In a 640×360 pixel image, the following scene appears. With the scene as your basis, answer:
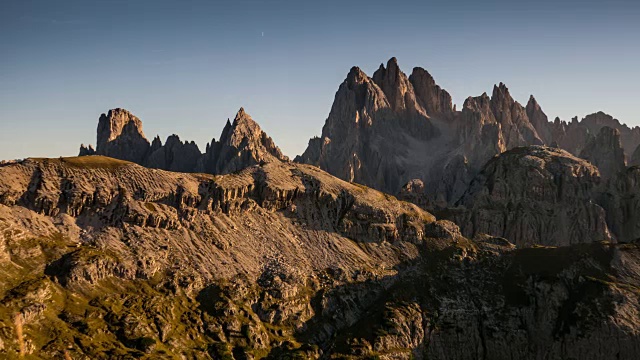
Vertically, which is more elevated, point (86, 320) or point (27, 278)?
point (27, 278)

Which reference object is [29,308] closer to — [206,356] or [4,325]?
[4,325]

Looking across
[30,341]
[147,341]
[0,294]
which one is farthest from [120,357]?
[0,294]

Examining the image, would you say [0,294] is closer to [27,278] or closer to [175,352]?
[27,278]

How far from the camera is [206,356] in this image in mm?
199750

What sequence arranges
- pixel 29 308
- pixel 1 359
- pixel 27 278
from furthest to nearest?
pixel 27 278, pixel 29 308, pixel 1 359

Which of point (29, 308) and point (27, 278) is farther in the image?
point (27, 278)

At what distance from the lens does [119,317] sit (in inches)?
7864

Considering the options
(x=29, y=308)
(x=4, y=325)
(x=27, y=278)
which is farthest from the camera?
(x=27, y=278)

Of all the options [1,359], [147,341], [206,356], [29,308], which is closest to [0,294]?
[29,308]

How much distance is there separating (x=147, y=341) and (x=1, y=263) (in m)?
55.1

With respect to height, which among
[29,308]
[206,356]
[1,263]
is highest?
[1,263]

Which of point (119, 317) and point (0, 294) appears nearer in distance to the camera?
point (0, 294)

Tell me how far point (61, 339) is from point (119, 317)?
22.4 metres

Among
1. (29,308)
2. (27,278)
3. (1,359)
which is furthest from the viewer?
(27,278)
